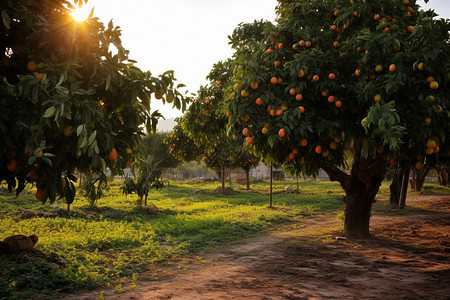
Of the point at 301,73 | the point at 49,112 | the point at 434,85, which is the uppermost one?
the point at 301,73

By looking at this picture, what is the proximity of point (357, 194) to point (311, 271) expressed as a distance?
12.8 ft

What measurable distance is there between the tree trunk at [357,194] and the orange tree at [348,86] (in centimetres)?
167

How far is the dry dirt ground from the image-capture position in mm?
5547

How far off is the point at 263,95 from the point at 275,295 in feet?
12.4

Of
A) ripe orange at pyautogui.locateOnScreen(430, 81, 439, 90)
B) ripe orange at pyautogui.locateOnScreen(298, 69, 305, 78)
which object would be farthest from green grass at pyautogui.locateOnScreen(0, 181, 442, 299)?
ripe orange at pyautogui.locateOnScreen(430, 81, 439, 90)

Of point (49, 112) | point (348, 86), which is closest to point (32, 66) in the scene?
point (49, 112)

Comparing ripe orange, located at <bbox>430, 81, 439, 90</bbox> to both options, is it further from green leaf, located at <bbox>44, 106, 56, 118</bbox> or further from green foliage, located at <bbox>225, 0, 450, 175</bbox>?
green leaf, located at <bbox>44, 106, 56, 118</bbox>

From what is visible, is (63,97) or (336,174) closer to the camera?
(63,97)

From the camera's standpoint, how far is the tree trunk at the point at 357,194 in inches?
387

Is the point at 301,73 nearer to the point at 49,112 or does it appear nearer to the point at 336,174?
the point at 336,174

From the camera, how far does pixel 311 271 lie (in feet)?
22.5

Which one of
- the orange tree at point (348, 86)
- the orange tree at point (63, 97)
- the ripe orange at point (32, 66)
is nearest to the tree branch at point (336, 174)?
the orange tree at point (348, 86)

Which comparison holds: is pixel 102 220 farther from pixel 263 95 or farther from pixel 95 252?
pixel 263 95

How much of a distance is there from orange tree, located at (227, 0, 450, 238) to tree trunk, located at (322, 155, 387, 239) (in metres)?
1.67
